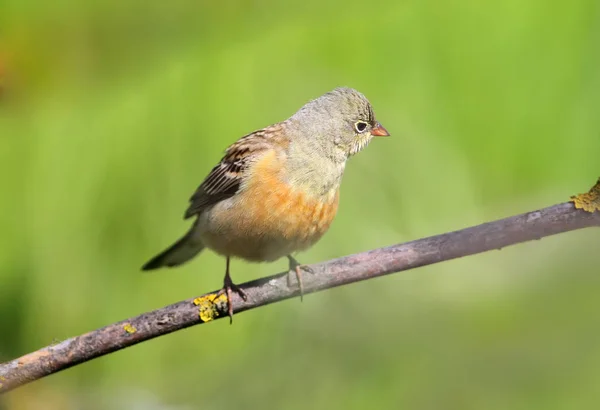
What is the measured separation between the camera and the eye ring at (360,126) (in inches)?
95.0

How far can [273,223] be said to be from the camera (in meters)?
2.33

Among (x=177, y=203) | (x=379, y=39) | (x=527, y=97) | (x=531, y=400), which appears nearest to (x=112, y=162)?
(x=177, y=203)

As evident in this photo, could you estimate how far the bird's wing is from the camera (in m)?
2.55

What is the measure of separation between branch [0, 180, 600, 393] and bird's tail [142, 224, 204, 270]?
0.29 metres

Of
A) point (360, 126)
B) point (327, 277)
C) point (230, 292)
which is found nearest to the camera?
point (327, 277)

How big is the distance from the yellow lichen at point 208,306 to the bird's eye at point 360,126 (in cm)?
104

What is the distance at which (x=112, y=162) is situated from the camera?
1.63m

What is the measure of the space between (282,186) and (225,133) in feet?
2.61

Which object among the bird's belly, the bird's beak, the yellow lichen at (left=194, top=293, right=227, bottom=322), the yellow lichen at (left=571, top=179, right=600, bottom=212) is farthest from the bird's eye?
the yellow lichen at (left=571, top=179, right=600, bottom=212)

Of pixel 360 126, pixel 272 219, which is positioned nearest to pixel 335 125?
pixel 360 126

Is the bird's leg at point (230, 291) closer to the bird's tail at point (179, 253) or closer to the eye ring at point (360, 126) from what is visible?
the bird's tail at point (179, 253)

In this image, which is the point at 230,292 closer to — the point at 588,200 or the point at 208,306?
the point at 208,306

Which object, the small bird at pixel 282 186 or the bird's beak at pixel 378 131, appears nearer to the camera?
the bird's beak at pixel 378 131

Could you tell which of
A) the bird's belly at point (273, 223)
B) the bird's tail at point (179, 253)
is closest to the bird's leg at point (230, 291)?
the bird's tail at point (179, 253)
